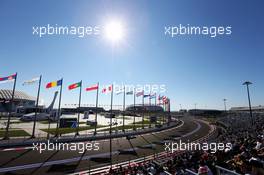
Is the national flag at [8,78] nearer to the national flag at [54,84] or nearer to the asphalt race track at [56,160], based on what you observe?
the national flag at [54,84]

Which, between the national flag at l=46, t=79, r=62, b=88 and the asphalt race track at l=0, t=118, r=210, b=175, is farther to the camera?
the national flag at l=46, t=79, r=62, b=88

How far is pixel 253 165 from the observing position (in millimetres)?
9453

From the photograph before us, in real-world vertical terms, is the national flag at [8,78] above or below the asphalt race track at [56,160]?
above

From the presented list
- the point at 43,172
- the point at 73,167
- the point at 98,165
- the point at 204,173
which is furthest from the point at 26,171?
the point at 204,173

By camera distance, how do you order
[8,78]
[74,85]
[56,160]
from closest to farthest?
[56,160], [8,78], [74,85]

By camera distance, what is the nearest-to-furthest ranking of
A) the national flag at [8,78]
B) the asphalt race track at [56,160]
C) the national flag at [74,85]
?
the asphalt race track at [56,160], the national flag at [8,78], the national flag at [74,85]

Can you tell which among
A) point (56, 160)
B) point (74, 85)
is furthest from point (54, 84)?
point (56, 160)

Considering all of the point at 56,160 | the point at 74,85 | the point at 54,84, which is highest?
the point at 74,85

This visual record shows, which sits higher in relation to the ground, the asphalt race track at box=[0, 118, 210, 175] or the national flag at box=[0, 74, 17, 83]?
the national flag at box=[0, 74, 17, 83]

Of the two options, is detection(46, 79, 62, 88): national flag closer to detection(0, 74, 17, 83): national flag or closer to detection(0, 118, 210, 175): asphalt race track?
detection(0, 74, 17, 83): national flag

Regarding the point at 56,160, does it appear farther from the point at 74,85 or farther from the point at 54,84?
the point at 74,85

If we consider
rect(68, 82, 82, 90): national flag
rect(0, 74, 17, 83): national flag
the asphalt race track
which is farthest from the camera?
rect(68, 82, 82, 90): national flag

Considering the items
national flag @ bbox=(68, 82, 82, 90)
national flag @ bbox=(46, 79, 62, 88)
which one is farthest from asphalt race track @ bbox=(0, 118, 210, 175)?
national flag @ bbox=(68, 82, 82, 90)

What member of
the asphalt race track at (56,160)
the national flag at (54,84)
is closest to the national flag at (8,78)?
the national flag at (54,84)
